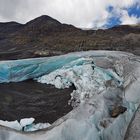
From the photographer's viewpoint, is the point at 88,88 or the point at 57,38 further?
the point at 57,38

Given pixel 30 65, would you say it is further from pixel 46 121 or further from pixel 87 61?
pixel 46 121

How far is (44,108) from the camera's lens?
5.47 metres

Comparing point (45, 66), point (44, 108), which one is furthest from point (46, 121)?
point (45, 66)

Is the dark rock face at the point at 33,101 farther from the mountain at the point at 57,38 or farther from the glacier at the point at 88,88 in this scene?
the mountain at the point at 57,38

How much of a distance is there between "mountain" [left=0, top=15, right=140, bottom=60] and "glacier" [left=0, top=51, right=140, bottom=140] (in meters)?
5.64

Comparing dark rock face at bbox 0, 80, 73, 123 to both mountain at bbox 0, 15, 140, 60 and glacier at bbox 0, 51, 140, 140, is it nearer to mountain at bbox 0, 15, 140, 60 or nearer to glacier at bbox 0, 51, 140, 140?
glacier at bbox 0, 51, 140, 140

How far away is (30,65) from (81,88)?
1700 mm

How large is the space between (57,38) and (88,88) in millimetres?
13806

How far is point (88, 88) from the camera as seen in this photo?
6.23 metres

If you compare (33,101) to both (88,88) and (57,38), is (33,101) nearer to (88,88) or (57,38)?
(88,88)

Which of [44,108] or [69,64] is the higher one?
[69,64]

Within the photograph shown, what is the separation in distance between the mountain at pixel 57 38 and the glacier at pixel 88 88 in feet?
→ 18.5

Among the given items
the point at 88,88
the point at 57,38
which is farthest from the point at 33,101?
the point at 57,38

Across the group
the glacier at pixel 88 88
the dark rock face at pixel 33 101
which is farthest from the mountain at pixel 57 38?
the dark rock face at pixel 33 101
